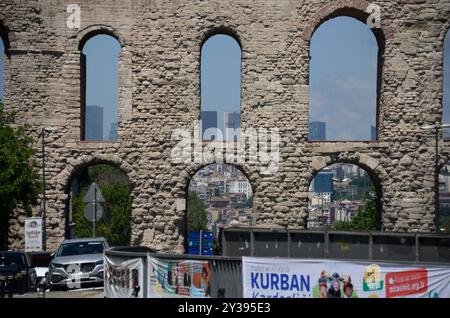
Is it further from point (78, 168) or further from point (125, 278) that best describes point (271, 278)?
point (78, 168)

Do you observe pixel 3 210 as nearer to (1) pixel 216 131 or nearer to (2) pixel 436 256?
(1) pixel 216 131

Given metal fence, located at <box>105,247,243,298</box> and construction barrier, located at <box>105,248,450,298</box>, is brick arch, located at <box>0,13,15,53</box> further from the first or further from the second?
metal fence, located at <box>105,247,243,298</box>

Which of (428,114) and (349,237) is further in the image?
(428,114)

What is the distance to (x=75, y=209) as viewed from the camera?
2862 inches

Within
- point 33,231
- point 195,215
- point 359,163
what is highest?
point 359,163

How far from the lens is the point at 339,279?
17.6 m

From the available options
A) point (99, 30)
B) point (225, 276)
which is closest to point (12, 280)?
point (225, 276)

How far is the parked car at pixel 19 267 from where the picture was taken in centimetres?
2659

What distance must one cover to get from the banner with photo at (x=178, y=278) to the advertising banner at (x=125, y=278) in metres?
0.23

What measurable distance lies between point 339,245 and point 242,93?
1487 centimetres

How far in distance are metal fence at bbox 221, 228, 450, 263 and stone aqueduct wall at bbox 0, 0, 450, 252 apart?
13125 millimetres

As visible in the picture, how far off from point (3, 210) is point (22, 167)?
1.39 m
